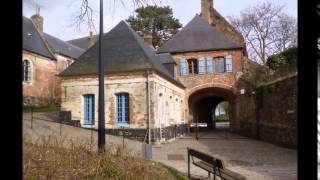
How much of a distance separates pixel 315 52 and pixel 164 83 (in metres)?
19.6

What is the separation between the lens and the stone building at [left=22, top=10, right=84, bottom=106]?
2836 cm

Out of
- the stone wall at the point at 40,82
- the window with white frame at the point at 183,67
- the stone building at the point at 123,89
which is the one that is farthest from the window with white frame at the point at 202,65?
the stone wall at the point at 40,82

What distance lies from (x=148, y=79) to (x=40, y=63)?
14660mm

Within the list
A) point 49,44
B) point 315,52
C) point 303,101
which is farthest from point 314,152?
point 49,44

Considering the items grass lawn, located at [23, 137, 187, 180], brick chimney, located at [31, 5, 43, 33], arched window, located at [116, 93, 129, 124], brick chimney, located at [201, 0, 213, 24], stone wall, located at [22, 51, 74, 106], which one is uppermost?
brick chimney, located at [201, 0, 213, 24]

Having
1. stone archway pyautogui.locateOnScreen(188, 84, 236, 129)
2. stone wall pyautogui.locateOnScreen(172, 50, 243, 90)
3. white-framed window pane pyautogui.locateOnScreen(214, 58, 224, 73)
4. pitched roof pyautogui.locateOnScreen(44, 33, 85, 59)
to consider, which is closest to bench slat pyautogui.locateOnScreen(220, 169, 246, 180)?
stone archway pyautogui.locateOnScreen(188, 84, 236, 129)

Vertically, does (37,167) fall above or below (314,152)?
below

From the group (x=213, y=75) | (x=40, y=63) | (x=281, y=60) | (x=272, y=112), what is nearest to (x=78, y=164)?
(x=272, y=112)

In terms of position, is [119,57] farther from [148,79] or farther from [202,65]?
[202,65]

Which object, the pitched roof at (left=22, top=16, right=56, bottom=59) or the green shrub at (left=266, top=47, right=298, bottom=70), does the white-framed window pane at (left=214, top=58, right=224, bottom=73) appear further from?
the pitched roof at (left=22, top=16, right=56, bottom=59)

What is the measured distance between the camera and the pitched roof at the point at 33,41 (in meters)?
29.1

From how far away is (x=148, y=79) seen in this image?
18.8m

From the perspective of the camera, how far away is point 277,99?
56.9 ft

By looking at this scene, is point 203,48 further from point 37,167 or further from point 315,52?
point 315,52
